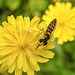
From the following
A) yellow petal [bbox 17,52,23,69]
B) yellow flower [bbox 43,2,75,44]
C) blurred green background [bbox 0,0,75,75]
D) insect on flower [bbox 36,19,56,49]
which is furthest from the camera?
blurred green background [bbox 0,0,75,75]

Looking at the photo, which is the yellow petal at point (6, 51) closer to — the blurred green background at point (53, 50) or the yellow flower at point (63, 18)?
the yellow flower at point (63, 18)

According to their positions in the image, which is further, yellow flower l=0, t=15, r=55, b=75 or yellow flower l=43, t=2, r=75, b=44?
yellow flower l=43, t=2, r=75, b=44

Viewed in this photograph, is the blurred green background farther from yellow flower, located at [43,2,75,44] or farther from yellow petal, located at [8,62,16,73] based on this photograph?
yellow petal, located at [8,62,16,73]

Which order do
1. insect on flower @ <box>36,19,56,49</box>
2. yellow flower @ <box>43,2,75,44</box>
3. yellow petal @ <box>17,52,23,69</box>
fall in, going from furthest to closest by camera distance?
yellow flower @ <box>43,2,75,44</box> → insect on flower @ <box>36,19,56,49</box> → yellow petal @ <box>17,52,23,69</box>

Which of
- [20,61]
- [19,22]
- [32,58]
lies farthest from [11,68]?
[19,22]

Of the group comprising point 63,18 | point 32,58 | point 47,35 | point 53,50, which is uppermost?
point 63,18

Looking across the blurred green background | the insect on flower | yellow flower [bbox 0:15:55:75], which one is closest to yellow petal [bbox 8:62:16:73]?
yellow flower [bbox 0:15:55:75]

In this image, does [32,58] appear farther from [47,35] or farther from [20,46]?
[47,35]
